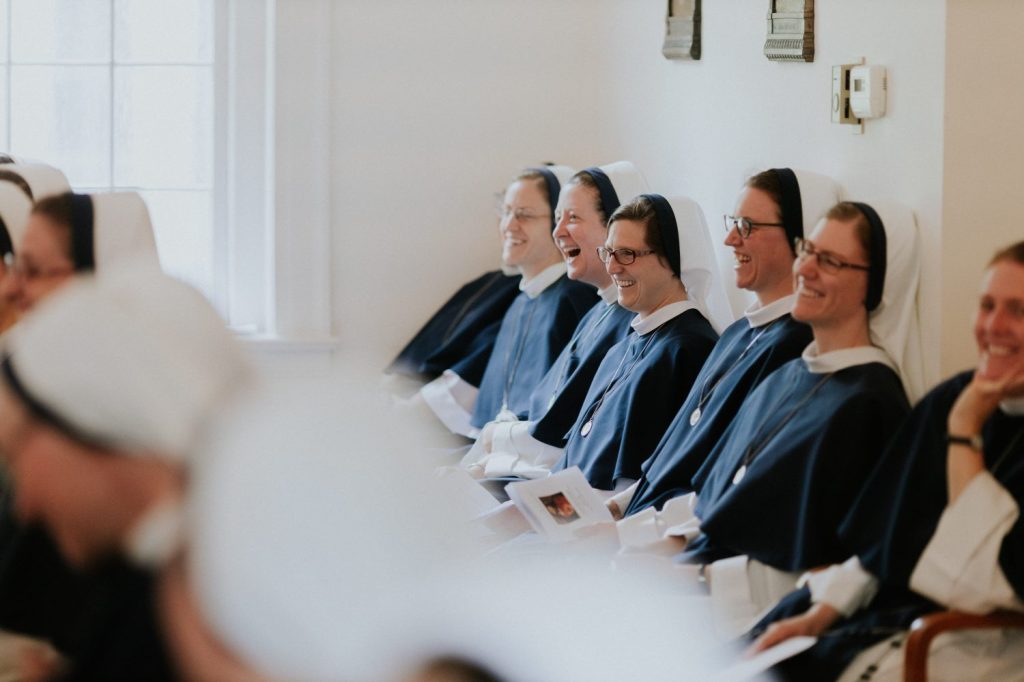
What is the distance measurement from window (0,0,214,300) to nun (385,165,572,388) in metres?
1.07

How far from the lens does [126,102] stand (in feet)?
23.3

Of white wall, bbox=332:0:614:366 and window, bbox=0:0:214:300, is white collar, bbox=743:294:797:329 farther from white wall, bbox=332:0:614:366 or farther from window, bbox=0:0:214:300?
window, bbox=0:0:214:300

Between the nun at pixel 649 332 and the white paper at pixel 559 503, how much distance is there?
1.10 feet

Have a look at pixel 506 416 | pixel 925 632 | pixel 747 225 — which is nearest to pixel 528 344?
pixel 506 416

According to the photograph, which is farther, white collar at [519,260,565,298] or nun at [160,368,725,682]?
white collar at [519,260,565,298]

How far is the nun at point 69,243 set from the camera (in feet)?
11.6

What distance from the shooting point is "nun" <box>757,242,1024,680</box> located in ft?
9.24

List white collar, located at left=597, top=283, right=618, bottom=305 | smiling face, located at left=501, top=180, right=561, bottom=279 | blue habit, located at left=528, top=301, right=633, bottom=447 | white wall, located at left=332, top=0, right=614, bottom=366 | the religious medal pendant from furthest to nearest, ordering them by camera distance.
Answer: white wall, located at left=332, top=0, right=614, bottom=366 → smiling face, located at left=501, top=180, right=561, bottom=279 → the religious medal pendant → white collar, located at left=597, top=283, right=618, bottom=305 → blue habit, located at left=528, top=301, right=633, bottom=447

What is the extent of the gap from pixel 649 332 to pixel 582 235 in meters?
0.69

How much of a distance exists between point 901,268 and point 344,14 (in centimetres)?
398

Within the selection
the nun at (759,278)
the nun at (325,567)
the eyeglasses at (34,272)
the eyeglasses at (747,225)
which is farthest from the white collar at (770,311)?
the nun at (325,567)

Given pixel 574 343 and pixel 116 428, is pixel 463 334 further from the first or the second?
pixel 116 428

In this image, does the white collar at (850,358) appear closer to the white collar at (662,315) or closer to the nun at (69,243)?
the white collar at (662,315)

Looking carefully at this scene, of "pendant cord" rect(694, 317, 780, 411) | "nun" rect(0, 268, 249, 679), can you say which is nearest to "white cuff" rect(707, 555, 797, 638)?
"pendant cord" rect(694, 317, 780, 411)
